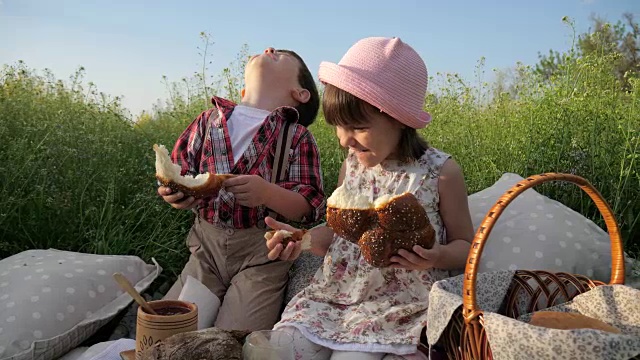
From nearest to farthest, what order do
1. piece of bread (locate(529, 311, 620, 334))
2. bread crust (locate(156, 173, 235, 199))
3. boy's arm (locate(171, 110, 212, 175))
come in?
1. piece of bread (locate(529, 311, 620, 334))
2. bread crust (locate(156, 173, 235, 199))
3. boy's arm (locate(171, 110, 212, 175))

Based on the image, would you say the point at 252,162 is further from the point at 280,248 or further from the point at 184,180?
the point at 280,248

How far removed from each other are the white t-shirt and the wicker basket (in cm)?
132

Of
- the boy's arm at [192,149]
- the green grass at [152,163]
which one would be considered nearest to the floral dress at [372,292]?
the boy's arm at [192,149]

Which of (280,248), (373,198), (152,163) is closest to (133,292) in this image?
(280,248)

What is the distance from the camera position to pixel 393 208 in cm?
198

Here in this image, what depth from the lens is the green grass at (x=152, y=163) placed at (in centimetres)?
340

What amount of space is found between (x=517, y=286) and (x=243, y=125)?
1.42 metres

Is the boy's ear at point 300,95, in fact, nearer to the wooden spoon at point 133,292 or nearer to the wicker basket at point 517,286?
the wicker basket at point 517,286

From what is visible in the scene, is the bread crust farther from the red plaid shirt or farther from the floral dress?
the floral dress

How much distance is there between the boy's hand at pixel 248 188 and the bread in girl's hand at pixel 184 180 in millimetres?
46

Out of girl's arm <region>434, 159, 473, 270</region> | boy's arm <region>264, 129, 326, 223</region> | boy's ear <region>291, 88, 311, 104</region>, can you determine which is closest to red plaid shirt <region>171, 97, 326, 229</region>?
Result: boy's arm <region>264, 129, 326, 223</region>

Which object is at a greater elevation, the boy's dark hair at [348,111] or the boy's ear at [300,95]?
the boy's ear at [300,95]

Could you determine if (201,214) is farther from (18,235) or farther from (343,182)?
(18,235)

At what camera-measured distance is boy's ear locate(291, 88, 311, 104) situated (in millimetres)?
3021
